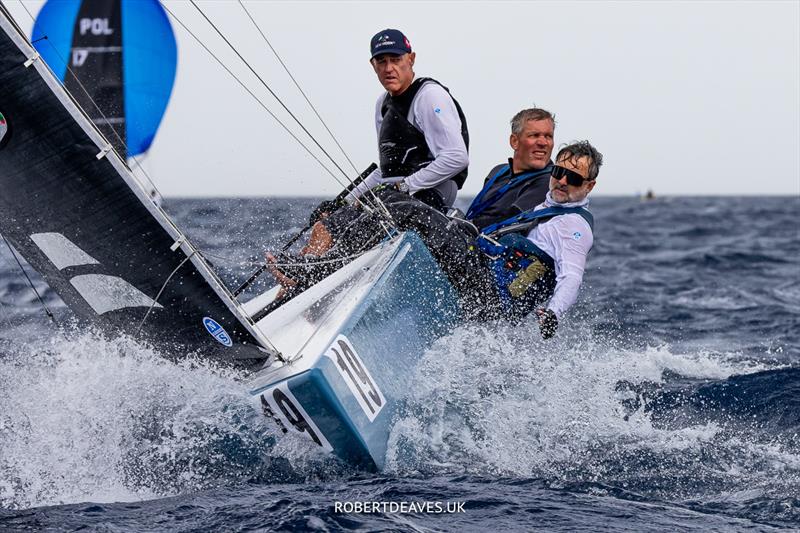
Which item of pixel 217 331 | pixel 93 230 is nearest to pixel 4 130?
pixel 93 230

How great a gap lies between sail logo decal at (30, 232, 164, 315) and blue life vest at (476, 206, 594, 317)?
4.50ft

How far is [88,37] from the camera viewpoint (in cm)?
982

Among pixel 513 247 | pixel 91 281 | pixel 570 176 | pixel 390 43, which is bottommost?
pixel 91 281

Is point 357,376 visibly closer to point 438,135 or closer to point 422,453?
point 422,453

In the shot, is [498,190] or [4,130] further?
[498,190]

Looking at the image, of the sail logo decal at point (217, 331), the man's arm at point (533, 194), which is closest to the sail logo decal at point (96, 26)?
the man's arm at point (533, 194)

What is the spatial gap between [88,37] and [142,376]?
24.5 feet

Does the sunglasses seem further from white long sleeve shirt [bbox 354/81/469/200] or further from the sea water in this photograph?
the sea water

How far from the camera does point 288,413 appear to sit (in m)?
2.91

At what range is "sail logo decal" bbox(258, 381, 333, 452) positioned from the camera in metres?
2.87

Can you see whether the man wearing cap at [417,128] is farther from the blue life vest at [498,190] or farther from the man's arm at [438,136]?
the blue life vest at [498,190]

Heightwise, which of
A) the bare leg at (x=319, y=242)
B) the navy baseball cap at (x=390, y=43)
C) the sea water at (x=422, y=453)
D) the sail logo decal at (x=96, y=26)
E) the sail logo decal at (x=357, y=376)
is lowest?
the sea water at (x=422, y=453)

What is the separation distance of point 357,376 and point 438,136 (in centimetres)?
130

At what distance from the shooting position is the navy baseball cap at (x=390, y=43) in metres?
3.97
